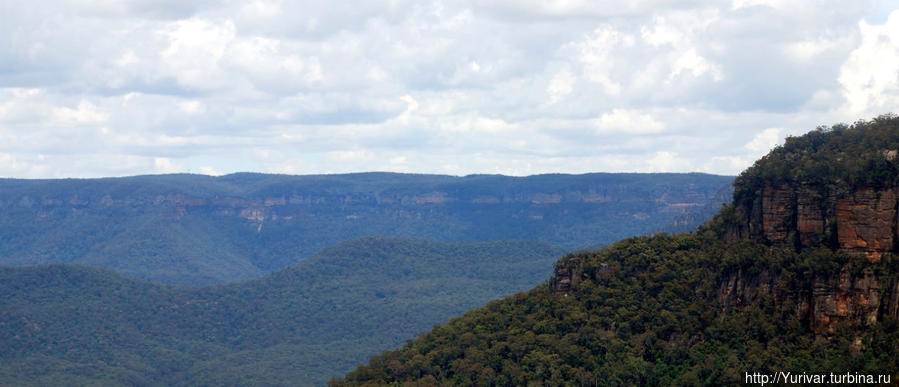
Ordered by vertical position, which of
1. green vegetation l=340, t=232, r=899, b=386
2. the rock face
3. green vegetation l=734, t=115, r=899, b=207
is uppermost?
green vegetation l=734, t=115, r=899, b=207

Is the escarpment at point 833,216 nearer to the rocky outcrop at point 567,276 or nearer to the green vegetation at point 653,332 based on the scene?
the green vegetation at point 653,332

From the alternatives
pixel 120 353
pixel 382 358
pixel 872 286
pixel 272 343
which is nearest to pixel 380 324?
pixel 272 343

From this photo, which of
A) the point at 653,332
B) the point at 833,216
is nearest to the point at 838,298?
the point at 833,216

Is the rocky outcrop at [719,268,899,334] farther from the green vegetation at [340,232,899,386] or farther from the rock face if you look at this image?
the green vegetation at [340,232,899,386]

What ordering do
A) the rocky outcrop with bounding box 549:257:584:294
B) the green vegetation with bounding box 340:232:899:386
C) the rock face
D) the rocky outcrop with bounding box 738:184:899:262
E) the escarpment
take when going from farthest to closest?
the rocky outcrop with bounding box 549:257:584:294
the green vegetation with bounding box 340:232:899:386
the rocky outcrop with bounding box 738:184:899:262
the escarpment
the rock face

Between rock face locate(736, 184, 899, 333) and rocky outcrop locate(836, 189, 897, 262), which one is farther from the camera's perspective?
rocky outcrop locate(836, 189, 897, 262)

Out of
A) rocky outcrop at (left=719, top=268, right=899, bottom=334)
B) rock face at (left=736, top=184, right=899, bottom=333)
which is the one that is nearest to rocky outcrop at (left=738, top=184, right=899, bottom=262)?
rock face at (left=736, top=184, right=899, bottom=333)

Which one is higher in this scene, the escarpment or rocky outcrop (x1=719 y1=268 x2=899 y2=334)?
the escarpment

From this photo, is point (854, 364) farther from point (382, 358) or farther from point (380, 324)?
point (380, 324)

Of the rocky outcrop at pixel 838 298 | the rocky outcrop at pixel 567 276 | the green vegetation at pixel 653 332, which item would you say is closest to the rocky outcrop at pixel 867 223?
the green vegetation at pixel 653 332
